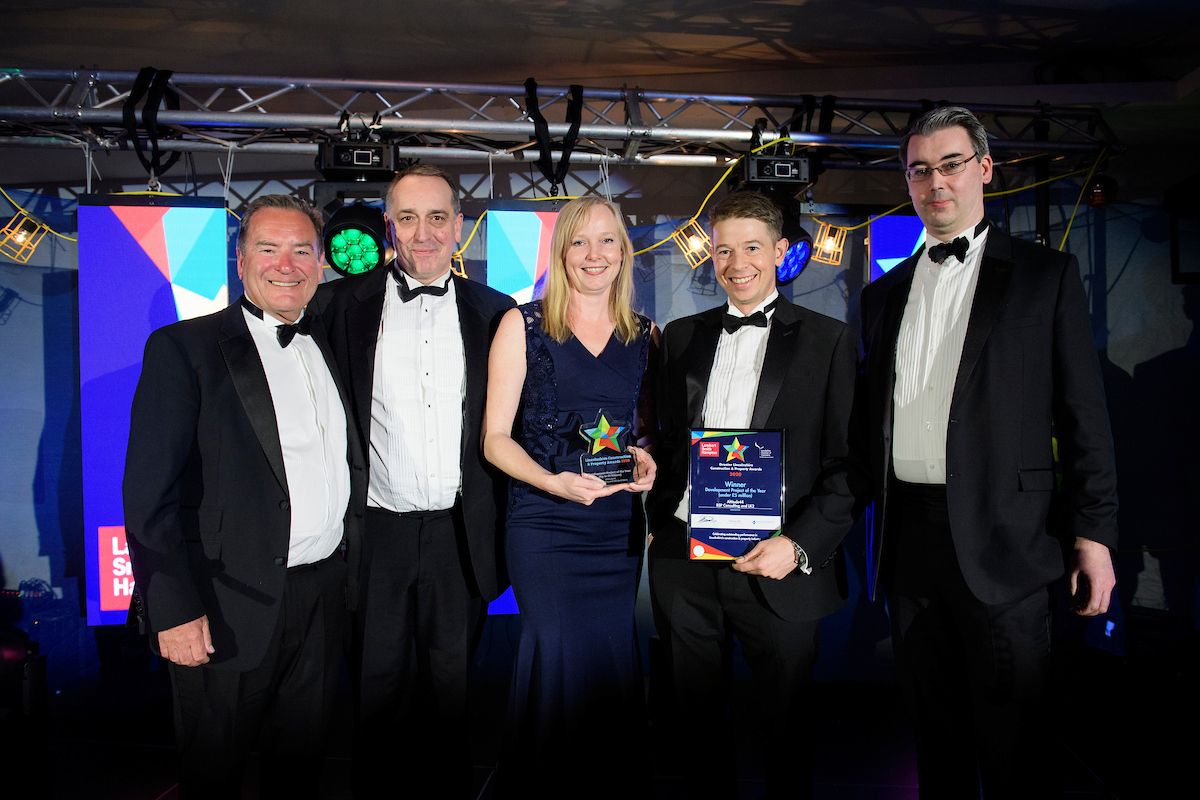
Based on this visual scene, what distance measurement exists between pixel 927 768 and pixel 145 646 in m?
4.66

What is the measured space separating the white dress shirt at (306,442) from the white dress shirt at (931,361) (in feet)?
6.02

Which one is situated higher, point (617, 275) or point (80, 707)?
point (617, 275)

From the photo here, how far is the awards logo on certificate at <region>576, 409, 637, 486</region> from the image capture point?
2111 millimetres

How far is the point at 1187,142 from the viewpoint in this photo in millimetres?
5102

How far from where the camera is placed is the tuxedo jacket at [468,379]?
97.5 inches

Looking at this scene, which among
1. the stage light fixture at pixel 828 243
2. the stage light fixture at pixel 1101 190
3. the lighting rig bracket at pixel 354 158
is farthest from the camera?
the stage light fixture at pixel 828 243

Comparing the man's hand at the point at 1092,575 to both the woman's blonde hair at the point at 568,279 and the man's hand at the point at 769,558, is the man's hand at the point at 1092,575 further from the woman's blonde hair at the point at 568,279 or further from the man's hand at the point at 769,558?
the woman's blonde hair at the point at 568,279

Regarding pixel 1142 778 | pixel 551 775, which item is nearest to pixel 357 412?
pixel 551 775

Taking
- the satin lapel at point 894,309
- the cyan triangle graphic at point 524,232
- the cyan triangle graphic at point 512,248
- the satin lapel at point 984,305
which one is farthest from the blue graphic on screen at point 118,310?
the satin lapel at point 984,305

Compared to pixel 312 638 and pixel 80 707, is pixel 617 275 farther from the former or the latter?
pixel 80 707

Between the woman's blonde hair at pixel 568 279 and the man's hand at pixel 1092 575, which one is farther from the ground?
the woman's blonde hair at pixel 568 279

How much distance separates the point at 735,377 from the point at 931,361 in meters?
0.61

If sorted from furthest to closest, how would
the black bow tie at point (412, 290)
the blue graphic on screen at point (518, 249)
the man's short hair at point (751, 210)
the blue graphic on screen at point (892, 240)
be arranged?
the blue graphic on screen at point (892, 240) < the blue graphic on screen at point (518, 249) < the black bow tie at point (412, 290) < the man's short hair at point (751, 210)

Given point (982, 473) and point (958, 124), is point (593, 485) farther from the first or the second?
point (958, 124)
